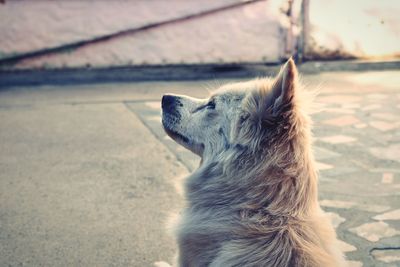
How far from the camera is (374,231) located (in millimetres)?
3719

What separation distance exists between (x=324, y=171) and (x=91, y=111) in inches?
114

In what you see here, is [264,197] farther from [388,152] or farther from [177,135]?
[388,152]

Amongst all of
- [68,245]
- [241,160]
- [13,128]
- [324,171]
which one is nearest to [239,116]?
[241,160]

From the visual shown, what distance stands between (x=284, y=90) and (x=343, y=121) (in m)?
3.76

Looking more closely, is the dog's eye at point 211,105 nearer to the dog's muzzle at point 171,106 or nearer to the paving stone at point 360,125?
the dog's muzzle at point 171,106

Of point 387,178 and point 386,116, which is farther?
point 386,116

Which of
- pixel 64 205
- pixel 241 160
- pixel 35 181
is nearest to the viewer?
pixel 241 160

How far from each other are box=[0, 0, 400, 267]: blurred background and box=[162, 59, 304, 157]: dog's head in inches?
11.1

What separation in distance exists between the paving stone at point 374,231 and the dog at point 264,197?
1.11m

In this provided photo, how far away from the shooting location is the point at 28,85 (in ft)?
25.2

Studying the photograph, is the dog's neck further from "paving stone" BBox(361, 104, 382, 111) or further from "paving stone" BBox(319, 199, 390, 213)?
"paving stone" BBox(361, 104, 382, 111)

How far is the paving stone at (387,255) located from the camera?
3372 millimetres

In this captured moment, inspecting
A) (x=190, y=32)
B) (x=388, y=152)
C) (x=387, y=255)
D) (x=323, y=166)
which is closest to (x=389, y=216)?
(x=387, y=255)

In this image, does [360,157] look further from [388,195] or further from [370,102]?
[370,102]
